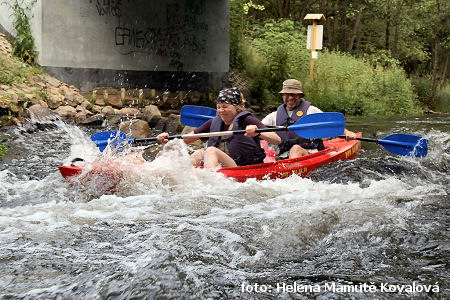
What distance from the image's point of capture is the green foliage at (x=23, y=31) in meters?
11.9

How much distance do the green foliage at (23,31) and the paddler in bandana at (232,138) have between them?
7.33m

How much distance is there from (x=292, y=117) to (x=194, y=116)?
1.39 metres

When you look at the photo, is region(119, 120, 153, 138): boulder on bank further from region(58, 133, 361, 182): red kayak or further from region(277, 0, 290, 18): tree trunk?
region(277, 0, 290, 18): tree trunk

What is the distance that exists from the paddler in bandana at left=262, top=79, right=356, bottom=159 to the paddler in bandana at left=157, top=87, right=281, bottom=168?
0.80 metres

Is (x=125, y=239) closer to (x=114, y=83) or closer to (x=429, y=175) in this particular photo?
(x=429, y=175)

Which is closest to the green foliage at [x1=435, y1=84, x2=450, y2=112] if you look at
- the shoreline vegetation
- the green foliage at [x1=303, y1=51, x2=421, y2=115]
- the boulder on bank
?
the shoreline vegetation

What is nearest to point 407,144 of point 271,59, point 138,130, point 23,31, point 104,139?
point 104,139

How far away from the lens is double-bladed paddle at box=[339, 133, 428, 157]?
22.8 feet

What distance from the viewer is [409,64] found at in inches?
1243

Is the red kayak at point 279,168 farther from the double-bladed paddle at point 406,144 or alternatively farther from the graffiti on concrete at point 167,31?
the graffiti on concrete at point 167,31

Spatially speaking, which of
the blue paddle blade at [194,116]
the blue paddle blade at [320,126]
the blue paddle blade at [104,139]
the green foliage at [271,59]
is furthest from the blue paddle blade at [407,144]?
the green foliage at [271,59]

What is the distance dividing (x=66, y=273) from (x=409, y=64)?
103 feet

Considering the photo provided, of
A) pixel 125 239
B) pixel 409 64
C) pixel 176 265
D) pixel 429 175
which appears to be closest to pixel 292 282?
pixel 176 265

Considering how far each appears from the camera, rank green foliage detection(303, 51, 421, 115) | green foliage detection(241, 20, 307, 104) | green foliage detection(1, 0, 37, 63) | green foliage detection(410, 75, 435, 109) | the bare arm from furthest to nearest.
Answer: green foliage detection(410, 75, 435, 109)
green foliage detection(241, 20, 307, 104)
green foliage detection(303, 51, 421, 115)
green foliage detection(1, 0, 37, 63)
the bare arm
